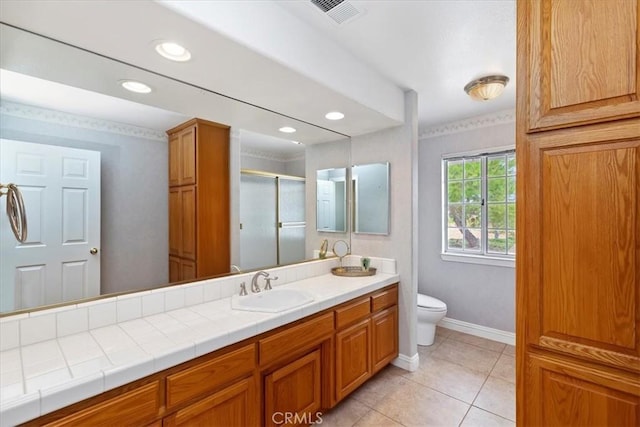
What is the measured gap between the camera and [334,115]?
218cm

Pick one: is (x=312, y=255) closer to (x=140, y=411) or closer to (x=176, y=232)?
(x=176, y=232)

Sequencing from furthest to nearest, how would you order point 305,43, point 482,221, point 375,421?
1. point 482,221
2. point 375,421
3. point 305,43

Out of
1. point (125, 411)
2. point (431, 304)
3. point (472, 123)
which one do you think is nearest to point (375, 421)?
point (431, 304)

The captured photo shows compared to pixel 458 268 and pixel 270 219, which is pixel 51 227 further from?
pixel 458 268

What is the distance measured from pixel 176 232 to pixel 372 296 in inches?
57.8

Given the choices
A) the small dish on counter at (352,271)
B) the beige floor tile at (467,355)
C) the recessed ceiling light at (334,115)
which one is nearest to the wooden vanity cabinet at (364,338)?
the small dish on counter at (352,271)

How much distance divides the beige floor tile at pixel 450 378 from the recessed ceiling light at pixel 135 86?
2767 millimetres

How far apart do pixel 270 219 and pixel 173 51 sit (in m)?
1.27

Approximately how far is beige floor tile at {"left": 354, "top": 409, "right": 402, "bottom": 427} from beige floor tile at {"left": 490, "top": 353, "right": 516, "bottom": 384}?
3.64 feet

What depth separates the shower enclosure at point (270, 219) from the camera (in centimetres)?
206

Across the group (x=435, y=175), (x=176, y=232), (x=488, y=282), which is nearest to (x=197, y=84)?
(x=176, y=232)

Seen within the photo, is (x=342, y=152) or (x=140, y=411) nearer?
(x=140, y=411)

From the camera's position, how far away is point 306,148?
2602mm

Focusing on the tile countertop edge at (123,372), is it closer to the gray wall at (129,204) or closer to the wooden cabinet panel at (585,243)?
the gray wall at (129,204)
